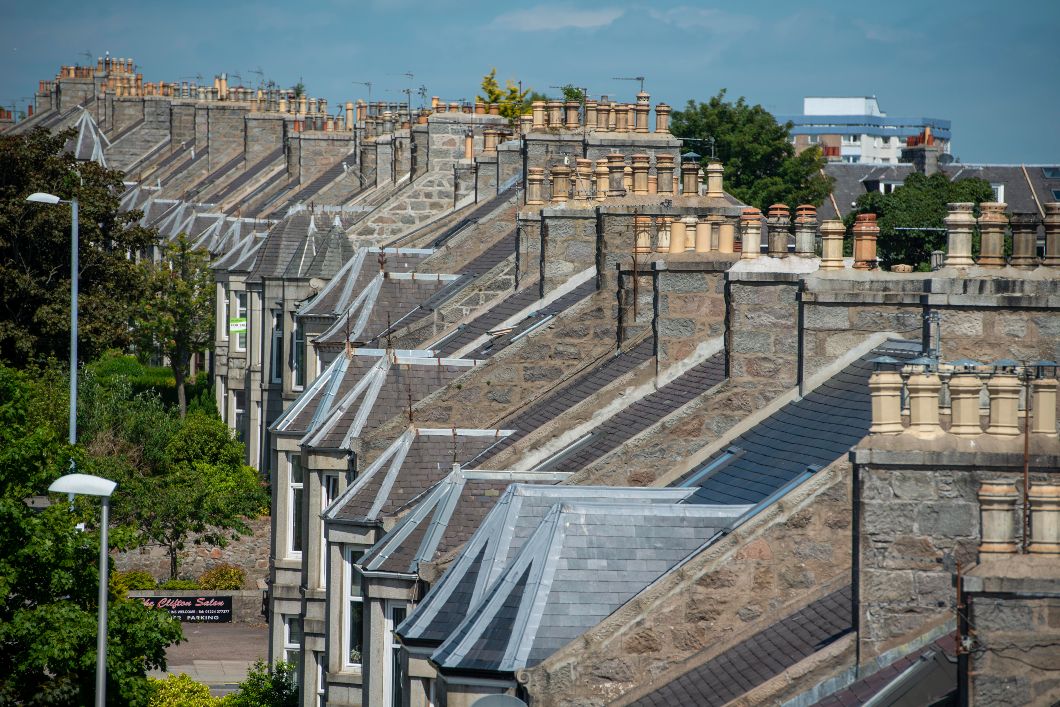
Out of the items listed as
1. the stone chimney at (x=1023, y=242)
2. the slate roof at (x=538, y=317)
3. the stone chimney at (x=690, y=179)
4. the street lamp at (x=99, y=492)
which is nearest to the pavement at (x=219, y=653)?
the slate roof at (x=538, y=317)

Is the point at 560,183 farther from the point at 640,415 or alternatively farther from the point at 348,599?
the point at 640,415

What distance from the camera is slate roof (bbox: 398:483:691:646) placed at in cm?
1872

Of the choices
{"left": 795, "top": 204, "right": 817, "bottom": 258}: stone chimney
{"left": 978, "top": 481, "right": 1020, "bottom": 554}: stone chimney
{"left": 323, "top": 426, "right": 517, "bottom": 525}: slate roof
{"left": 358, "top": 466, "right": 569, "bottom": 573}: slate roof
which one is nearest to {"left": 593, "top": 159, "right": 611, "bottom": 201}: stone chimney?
{"left": 323, "top": 426, "right": 517, "bottom": 525}: slate roof

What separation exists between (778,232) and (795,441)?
147 inches

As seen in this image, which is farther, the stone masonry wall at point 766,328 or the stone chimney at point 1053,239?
the stone masonry wall at point 766,328

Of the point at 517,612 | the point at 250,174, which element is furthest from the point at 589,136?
the point at 250,174

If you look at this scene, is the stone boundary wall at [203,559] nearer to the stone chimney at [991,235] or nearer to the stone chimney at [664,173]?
the stone chimney at [664,173]

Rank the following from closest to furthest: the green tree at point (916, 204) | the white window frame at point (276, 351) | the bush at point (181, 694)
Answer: the bush at point (181, 694) → the white window frame at point (276, 351) → the green tree at point (916, 204)

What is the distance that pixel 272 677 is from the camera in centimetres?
3541

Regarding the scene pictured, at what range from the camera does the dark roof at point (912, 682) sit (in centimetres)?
1368

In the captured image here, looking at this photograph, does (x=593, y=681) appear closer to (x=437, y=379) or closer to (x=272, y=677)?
(x=437, y=379)

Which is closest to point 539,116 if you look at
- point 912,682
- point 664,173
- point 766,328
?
point 664,173

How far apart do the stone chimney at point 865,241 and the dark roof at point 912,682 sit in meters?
6.57

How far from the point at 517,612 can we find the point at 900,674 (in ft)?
13.3
